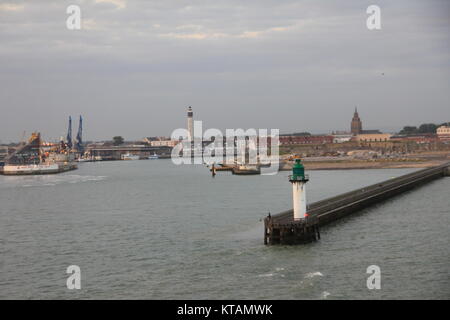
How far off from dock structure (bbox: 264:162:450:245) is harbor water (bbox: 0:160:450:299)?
54cm

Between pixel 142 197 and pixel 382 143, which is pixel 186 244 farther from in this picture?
pixel 382 143

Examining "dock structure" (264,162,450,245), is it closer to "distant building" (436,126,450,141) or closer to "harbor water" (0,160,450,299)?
"harbor water" (0,160,450,299)

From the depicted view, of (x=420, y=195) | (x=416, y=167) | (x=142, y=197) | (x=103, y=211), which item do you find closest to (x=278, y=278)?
(x=103, y=211)

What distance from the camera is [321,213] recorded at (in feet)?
99.3

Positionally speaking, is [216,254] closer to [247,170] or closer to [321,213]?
[321,213]

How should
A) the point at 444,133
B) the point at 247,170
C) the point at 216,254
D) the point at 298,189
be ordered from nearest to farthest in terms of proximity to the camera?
the point at 216,254
the point at 298,189
the point at 247,170
the point at 444,133

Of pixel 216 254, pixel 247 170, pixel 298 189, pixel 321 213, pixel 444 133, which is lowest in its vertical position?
pixel 216 254

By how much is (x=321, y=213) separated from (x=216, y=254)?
29.2 ft

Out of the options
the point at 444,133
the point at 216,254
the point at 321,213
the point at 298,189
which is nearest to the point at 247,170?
the point at 321,213
